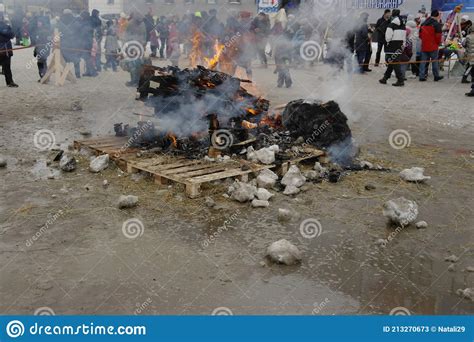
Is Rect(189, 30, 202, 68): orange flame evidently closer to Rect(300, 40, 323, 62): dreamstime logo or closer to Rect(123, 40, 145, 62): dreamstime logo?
Rect(123, 40, 145, 62): dreamstime logo

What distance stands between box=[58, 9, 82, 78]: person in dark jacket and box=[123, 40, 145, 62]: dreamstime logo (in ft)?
4.97

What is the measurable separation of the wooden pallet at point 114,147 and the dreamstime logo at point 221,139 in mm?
1187

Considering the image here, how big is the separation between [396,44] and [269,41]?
14.9 feet

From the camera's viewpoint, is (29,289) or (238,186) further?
(238,186)

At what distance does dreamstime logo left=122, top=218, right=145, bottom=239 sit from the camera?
17.1 feet

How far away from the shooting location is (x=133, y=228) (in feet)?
17.6

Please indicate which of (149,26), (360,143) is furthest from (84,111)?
(149,26)

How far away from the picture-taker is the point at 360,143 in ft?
29.2

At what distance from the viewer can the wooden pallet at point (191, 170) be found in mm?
6348

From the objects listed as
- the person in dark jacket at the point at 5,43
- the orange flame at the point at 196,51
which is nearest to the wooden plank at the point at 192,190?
the orange flame at the point at 196,51

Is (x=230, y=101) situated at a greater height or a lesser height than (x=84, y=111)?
greater

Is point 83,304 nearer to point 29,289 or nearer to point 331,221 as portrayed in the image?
point 29,289

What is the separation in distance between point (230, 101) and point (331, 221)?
3.00m
